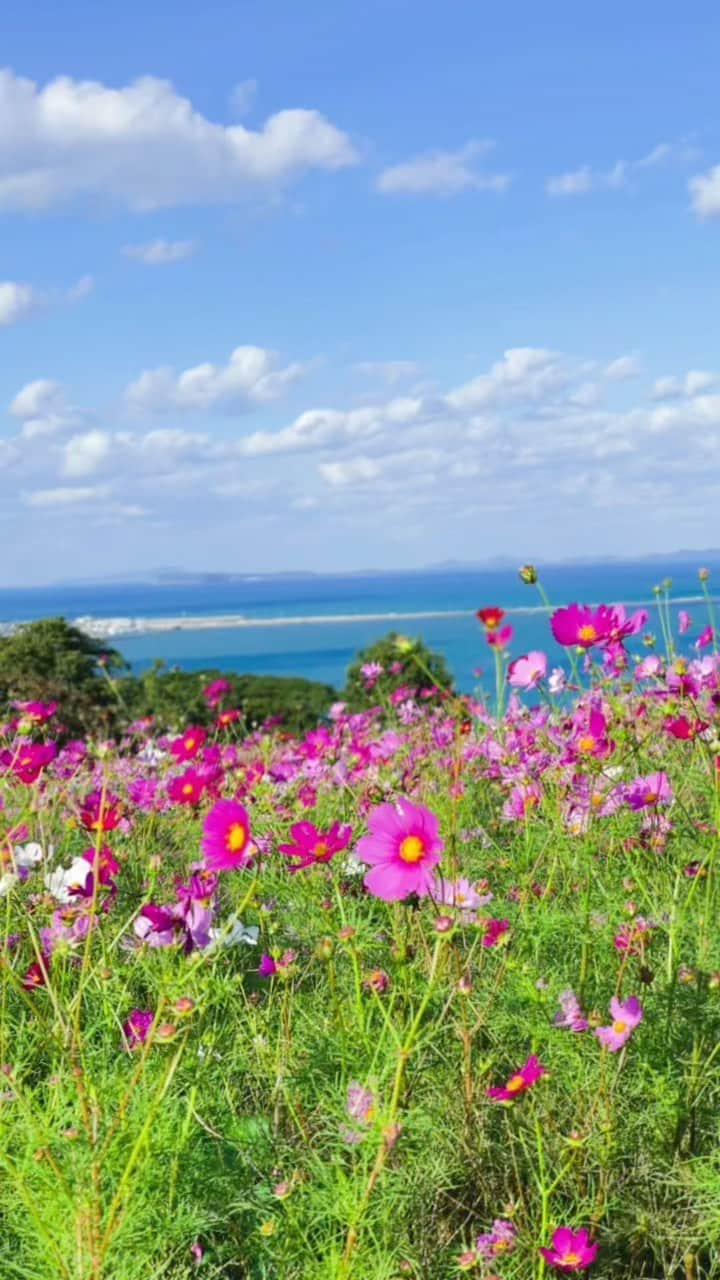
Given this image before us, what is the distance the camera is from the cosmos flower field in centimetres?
168

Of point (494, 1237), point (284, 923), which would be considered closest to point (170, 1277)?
point (494, 1237)

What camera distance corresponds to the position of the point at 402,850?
1.69m

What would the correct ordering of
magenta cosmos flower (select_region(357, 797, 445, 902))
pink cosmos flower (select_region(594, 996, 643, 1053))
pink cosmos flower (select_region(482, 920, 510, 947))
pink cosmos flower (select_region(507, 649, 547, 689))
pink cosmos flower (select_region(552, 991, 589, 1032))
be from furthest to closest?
pink cosmos flower (select_region(507, 649, 547, 689))
pink cosmos flower (select_region(482, 920, 510, 947))
pink cosmos flower (select_region(552, 991, 589, 1032))
pink cosmos flower (select_region(594, 996, 643, 1053))
magenta cosmos flower (select_region(357, 797, 445, 902))

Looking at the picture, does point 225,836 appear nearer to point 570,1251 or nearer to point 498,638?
point 498,638

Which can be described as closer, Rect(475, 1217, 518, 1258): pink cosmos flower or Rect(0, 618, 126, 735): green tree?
Rect(475, 1217, 518, 1258): pink cosmos flower

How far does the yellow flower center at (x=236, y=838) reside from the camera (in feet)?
5.50

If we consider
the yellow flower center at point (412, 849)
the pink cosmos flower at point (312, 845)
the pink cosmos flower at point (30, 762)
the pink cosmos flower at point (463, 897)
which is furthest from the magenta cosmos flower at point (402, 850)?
the pink cosmos flower at point (30, 762)

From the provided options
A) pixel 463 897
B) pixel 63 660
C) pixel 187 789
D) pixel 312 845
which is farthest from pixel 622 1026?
pixel 63 660

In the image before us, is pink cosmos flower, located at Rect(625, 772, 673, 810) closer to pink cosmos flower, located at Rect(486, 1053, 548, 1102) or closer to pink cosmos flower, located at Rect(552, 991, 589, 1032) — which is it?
pink cosmos flower, located at Rect(552, 991, 589, 1032)

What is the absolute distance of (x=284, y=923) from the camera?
2717mm

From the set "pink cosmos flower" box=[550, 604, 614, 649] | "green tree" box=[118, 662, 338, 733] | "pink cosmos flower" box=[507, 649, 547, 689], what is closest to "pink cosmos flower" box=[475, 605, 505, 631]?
"pink cosmos flower" box=[550, 604, 614, 649]

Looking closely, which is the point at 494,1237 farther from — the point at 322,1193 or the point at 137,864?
the point at 137,864

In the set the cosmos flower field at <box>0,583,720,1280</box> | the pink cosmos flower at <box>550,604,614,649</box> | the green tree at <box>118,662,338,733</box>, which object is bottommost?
the green tree at <box>118,662,338,733</box>

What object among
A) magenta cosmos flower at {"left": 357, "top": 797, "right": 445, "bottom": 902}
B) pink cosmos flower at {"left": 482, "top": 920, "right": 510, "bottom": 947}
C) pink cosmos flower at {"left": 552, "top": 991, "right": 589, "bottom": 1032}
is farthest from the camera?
pink cosmos flower at {"left": 482, "top": 920, "right": 510, "bottom": 947}
